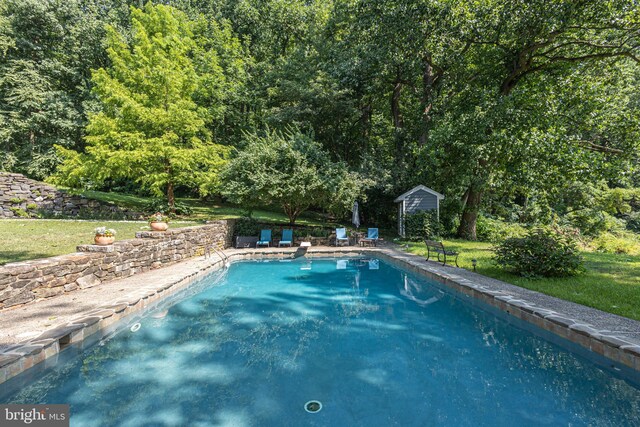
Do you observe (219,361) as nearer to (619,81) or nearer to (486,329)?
(486,329)

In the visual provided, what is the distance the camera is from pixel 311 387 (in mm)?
3703

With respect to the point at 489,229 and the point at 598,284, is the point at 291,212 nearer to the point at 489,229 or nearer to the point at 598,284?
the point at 489,229

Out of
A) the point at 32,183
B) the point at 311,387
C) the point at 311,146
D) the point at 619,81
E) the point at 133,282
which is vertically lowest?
the point at 311,387

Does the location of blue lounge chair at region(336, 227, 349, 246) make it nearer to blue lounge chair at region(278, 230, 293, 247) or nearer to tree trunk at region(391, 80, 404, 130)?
blue lounge chair at region(278, 230, 293, 247)

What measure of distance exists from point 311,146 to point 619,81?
588 inches

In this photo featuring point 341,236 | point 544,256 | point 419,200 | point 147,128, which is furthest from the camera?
point 419,200

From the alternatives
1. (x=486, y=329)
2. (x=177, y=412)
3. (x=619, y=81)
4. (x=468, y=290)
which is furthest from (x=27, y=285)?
(x=619, y=81)

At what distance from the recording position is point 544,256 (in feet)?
24.7

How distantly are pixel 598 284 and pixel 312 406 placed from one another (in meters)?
7.05

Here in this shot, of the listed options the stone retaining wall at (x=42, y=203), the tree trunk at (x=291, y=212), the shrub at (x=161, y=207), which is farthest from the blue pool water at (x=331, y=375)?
the stone retaining wall at (x=42, y=203)

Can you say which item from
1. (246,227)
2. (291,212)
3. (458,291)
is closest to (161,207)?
(246,227)

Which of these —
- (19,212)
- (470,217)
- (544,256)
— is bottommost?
(544,256)

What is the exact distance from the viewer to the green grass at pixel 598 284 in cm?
534

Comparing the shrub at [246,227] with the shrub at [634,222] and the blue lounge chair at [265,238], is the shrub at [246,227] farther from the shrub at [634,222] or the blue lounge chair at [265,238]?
the shrub at [634,222]
